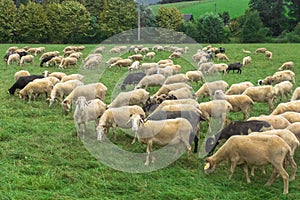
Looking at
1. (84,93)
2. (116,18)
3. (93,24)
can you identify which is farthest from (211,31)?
(84,93)

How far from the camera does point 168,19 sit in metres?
53.4

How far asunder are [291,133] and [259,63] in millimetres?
19106

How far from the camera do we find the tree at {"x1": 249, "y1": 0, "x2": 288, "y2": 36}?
61969 millimetres

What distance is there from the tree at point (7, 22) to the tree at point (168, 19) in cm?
1941

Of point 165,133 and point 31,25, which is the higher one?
point 31,25

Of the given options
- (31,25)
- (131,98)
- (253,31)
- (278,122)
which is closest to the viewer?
(278,122)

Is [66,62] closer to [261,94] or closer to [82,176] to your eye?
[261,94]

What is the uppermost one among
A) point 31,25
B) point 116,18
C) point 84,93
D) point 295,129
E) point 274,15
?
point 274,15

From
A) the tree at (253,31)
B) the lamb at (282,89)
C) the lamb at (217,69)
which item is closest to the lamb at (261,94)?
the lamb at (282,89)

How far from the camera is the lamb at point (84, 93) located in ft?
39.2

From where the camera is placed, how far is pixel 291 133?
311 inches

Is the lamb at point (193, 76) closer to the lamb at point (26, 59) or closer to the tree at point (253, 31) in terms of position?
the lamb at point (26, 59)

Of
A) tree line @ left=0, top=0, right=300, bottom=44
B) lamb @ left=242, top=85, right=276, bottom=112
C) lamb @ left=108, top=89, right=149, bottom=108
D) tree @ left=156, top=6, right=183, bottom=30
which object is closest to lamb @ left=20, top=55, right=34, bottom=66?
lamb @ left=108, top=89, right=149, bottom=108

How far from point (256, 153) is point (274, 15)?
6065 centimetres
